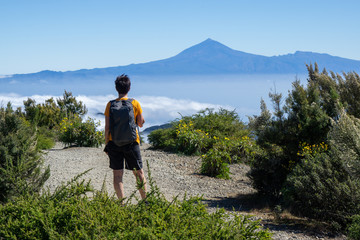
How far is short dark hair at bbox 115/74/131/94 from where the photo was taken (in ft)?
18.1

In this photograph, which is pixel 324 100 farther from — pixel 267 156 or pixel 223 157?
pixel 223 157

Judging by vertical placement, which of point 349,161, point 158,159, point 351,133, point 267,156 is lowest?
point 158,159

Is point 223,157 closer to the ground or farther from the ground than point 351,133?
closer to the ground

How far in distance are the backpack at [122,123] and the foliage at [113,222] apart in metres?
2.05

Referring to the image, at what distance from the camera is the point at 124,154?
562 cm

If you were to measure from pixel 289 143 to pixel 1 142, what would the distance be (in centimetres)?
509

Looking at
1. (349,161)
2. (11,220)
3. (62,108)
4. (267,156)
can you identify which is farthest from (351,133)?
(62,108)

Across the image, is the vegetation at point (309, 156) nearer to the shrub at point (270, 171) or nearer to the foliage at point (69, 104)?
the shrub at point (270, 171)

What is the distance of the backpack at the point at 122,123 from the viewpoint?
5.32 meters

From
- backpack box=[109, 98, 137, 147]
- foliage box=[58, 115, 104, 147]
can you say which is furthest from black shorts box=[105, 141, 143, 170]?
foliage box=[58, 115, 104, 147]

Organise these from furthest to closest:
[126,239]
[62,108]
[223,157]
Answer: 1. [62,108]
2. [223,157]
3. [126,239]

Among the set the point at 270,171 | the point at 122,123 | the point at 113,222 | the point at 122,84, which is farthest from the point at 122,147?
the point at 270,171

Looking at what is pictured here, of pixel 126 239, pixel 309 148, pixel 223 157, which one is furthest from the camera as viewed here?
pixel 223 157

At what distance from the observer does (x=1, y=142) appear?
5.05 metres
